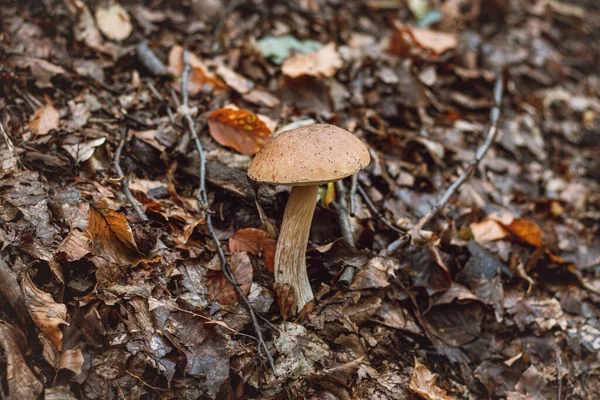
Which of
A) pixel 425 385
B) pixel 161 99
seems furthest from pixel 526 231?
pixel 161 99

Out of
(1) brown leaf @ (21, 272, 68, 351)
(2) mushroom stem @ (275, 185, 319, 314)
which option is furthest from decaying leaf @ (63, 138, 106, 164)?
(2) mushroom stem @ (275, 185, 319, 314)

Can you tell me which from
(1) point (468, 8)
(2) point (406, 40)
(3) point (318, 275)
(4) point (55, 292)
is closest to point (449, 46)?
(2) point (406, 40)

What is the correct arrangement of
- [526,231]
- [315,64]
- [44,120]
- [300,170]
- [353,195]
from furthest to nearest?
[315,64]
[526,231]
[353,195]
[44,120]
[300,170]

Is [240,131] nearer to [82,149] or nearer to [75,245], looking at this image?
[82,149]

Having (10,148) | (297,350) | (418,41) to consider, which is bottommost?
(297,350)

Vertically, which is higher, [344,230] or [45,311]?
[45,311]

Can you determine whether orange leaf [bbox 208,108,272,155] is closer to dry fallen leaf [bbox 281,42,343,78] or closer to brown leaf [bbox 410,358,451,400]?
dry fallen leaf [bbox 281,42,343,78]

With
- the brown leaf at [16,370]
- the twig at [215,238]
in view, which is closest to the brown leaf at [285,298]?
the twig at [215,238]

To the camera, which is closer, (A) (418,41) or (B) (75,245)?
(B) (75,245)
